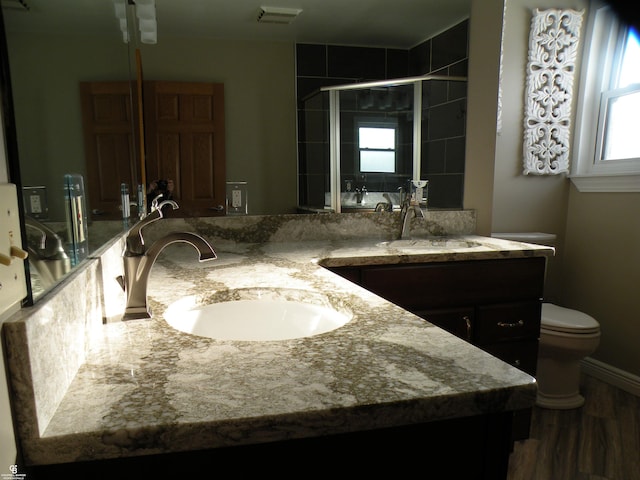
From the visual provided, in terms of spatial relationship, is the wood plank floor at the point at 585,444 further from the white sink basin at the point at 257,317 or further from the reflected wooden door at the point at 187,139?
the reflected wooden door at the point at 187,139

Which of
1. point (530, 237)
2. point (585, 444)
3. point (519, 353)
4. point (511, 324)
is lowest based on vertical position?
point (585, 444)

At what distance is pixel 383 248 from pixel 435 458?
132 centimetres

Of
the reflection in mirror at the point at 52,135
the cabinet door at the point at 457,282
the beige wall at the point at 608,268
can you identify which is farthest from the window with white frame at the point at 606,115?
the reflection in mirror at the point at 52,135

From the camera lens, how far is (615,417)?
2.27 meters

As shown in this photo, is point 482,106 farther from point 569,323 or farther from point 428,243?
point 569,323

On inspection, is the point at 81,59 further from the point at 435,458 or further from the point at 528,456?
the point at 528,456

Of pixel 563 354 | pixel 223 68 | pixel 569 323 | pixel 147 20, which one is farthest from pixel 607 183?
pixel 147 20

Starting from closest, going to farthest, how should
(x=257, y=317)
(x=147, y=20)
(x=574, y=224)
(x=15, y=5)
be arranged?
(x=15, y=5) < (x=257, y=317) < (x=147, y=20) < (x=574, y=224)

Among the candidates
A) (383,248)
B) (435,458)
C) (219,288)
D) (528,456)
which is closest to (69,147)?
(219,288)

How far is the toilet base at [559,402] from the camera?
2.35 meters

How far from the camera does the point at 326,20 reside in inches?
80.4

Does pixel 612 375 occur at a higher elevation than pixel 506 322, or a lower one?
lower

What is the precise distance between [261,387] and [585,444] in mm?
2021

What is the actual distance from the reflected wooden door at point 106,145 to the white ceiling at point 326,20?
72 centimetres
